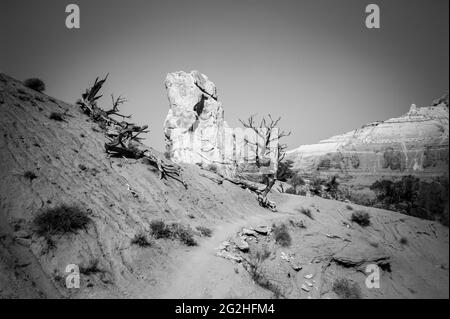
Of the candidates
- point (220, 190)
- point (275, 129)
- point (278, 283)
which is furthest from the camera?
point (275, 129)

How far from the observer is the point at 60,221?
7102mm

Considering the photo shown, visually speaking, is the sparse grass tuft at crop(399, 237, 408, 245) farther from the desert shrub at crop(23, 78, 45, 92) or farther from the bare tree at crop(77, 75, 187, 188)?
the desert shrub at crop(23, 78, 45, 92)

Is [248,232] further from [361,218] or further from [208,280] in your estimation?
[361,218]

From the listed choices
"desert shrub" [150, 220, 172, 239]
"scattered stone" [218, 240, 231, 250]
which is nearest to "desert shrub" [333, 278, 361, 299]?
"scattered stone" [218, 240, 231, 250]

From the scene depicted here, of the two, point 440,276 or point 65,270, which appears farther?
point 65,270

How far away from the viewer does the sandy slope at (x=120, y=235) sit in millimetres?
5562

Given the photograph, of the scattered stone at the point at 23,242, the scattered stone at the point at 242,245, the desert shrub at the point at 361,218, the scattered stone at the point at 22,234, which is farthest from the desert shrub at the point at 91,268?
the desert shrub at the point at 361,218

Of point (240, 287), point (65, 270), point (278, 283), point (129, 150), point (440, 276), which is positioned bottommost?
point (278, 283)

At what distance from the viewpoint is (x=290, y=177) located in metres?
35.6

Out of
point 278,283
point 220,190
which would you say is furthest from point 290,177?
point 278,283

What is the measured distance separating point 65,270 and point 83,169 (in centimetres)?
573

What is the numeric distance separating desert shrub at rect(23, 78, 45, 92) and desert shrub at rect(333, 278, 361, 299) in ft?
68.9

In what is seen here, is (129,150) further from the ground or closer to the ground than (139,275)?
further from the ground
